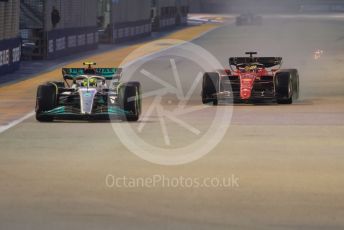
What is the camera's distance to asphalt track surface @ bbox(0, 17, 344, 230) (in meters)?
12.2

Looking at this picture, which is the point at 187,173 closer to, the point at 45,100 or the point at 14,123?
the point at 45,100

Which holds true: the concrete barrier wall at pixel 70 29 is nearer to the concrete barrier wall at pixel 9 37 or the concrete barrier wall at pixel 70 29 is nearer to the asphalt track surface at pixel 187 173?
the concrete barrier wall at pixel 9 37

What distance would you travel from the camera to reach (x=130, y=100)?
72.1ft

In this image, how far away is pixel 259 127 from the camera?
71.0ft

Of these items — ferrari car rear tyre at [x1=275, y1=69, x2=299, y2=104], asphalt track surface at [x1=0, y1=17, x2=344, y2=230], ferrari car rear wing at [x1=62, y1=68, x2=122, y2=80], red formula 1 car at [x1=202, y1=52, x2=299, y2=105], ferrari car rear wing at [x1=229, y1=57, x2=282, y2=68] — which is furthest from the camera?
ferrari car rear wing at [x1=229, y1=57, x2=282, y2=68]

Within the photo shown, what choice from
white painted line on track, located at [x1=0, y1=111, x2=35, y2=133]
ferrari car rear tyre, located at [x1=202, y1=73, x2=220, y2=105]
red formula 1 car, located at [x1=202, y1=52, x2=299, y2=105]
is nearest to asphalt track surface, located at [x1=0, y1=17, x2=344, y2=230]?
white painted line on track, located at [x1=0, y1=111, x2=35, y2=133]

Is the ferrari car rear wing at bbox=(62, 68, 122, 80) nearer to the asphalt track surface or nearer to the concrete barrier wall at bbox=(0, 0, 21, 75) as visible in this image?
the asphalt track surface

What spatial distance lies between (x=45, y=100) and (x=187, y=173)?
6.94 m

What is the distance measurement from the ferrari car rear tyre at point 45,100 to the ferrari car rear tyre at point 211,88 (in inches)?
189

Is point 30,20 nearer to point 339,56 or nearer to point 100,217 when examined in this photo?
point 339,56

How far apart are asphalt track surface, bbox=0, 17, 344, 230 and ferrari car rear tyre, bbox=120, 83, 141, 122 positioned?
1.24ft

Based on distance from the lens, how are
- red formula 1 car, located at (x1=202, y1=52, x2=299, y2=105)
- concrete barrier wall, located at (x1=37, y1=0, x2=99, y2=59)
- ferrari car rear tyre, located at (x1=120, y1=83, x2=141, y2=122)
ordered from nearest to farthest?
ferrari car rear tyre, located at (x1=120, y1=83, x2=141, y2=122), red formula 1 car, located at (x1=202, y1=52, x2=299, y2=105), concrete barrier wall, located at (x1=37, y1=0, x2=99, y2=59)

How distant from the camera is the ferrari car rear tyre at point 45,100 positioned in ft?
72.1

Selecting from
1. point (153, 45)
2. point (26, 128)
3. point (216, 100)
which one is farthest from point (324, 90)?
point (153, 45)
